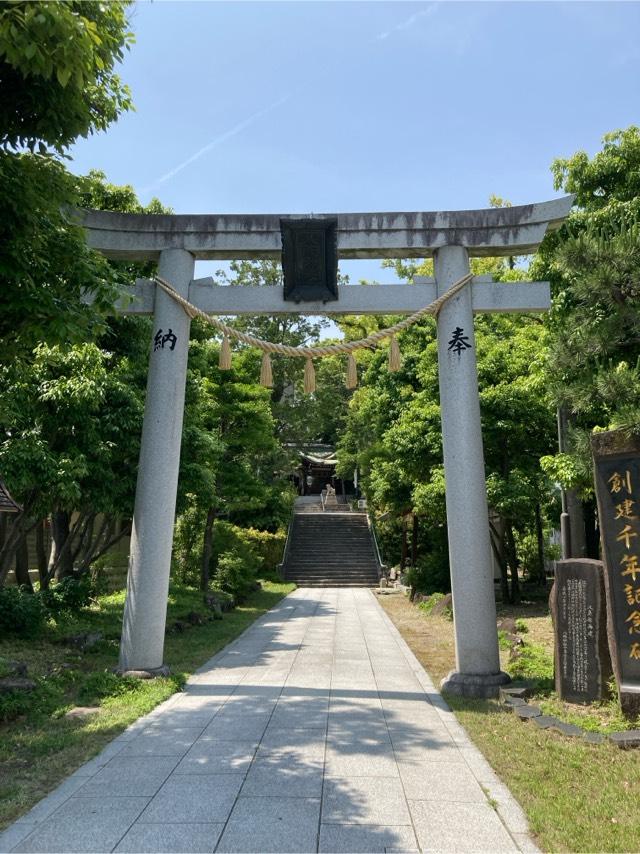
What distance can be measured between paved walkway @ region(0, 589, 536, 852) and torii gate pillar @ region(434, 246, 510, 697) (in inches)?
31.1

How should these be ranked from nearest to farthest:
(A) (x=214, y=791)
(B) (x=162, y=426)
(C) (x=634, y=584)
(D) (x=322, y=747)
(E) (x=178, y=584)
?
(A) (x=214, y=791) → (D) (x=322, y=747) → (C) (x=634, y=584) → (B) (x=162, y=426) → (E) (x=178, y=584)

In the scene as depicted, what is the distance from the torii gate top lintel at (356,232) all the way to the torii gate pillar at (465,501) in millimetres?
369

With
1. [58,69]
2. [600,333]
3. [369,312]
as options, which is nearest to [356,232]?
[369,312]

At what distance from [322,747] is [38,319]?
4738 mm

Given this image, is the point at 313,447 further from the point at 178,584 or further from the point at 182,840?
the point at 182,840

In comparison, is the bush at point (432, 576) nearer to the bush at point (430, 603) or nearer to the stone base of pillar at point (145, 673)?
the bush at point (430, 603)

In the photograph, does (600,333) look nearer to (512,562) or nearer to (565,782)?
(565,782)

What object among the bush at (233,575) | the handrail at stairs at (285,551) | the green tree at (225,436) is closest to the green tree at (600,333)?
the green tree at (225,436)

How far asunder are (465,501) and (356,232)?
4.07 metres

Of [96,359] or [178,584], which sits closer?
[96,359]

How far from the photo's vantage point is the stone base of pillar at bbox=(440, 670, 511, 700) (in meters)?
7.74

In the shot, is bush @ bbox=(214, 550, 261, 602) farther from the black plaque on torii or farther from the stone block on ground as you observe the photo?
the stone block on ground

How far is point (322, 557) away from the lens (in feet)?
93.4

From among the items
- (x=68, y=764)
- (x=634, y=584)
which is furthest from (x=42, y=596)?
(x=634, y=584)
